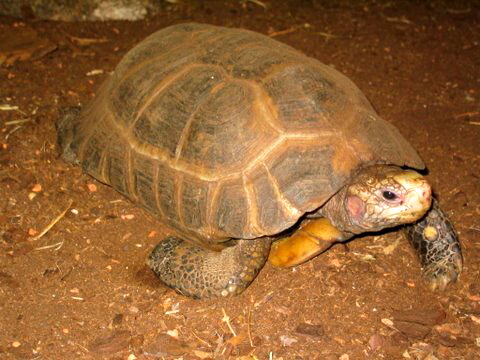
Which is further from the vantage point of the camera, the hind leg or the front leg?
the front leg

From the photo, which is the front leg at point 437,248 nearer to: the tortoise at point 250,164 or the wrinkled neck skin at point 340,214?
the tortoise at point 250,164

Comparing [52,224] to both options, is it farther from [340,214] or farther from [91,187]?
[340,214]

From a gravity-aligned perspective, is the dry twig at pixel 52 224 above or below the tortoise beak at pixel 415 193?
below

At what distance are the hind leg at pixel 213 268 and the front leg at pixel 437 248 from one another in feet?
3.74

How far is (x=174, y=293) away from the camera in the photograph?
3.78m

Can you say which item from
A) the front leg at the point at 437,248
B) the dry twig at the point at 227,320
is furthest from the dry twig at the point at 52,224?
the front leg at the point at 437,248

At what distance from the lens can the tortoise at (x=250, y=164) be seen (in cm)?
342

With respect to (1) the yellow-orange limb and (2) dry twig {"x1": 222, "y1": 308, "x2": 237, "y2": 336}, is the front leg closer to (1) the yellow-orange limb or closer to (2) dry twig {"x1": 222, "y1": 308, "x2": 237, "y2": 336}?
(1) the yellow-orange limb

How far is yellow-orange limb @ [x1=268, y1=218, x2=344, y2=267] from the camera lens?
3742mm

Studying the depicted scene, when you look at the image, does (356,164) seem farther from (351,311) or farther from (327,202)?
(351,311)

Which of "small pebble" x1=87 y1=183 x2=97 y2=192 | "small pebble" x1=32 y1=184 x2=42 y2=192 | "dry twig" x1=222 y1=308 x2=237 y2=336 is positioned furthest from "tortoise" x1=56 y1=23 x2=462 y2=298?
"small pebble" x1=32 y1=184 x2=42 y2=192

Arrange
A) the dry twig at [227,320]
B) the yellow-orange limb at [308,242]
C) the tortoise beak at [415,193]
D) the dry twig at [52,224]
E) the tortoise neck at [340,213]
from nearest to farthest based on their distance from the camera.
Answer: the tortoise beak at [415,193]
the dry twig at [227,320]
the tortoise neck at [340,213]
the yellow-orange limb at [308,242]
the dry twig at [52,224]

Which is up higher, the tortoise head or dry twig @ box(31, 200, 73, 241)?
the tortoise head

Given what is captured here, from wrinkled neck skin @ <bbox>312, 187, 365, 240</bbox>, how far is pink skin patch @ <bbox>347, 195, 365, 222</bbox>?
0.12 ft
